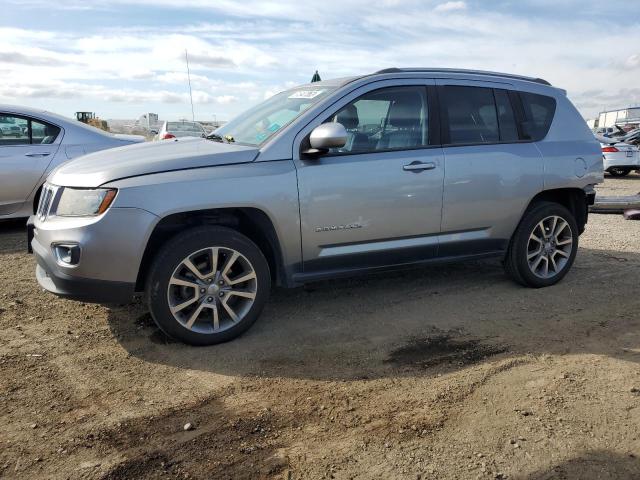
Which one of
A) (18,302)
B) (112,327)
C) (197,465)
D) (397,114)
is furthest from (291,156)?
(18,302)

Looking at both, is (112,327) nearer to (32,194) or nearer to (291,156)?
(291,156)

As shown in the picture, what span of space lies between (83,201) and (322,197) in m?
1.60

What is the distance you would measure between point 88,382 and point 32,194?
4393 millimetres

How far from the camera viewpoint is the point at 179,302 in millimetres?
Result: 3754

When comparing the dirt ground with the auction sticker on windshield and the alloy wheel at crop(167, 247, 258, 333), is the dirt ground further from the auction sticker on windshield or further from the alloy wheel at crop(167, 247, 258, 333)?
the auction sticker on windshield

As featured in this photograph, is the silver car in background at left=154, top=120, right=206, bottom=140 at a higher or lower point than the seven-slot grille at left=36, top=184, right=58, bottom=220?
higher

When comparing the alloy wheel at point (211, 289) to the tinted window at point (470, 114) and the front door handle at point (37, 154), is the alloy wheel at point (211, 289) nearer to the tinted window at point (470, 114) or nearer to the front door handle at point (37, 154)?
the tinted window at point (470, 114)

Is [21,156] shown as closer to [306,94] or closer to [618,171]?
[306,94]

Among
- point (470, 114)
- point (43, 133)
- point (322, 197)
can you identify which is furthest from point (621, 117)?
point (322, 197)

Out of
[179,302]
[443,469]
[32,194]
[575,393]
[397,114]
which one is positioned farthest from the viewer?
[32,194]

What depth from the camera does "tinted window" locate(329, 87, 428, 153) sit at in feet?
13.8

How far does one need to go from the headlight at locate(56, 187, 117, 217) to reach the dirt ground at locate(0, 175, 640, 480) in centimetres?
95

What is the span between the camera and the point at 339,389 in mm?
3252

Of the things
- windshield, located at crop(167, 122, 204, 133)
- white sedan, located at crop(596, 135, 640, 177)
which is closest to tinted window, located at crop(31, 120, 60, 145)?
windshield, located at crop(167, 122, 204, 133)
